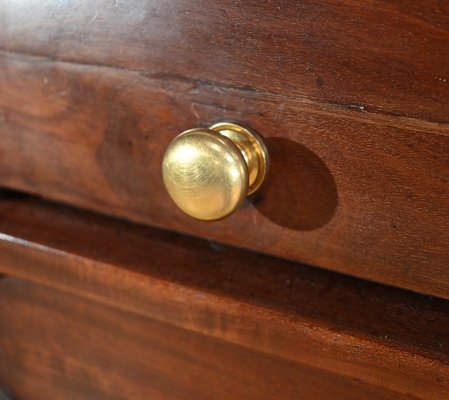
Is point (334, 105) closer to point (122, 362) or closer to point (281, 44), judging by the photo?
point (281, 44)

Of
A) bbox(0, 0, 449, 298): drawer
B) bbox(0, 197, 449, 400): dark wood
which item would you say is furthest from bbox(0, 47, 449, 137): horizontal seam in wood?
bbox(0, 197, 449, 400): dark wood

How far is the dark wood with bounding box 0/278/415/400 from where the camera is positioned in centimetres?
44

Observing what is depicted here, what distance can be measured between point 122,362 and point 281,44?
0.28m

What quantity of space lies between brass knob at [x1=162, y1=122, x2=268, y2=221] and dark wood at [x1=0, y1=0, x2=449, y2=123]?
5 cm

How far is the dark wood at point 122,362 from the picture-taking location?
437 millimetres

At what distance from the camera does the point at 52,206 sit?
Result: 0.52 m

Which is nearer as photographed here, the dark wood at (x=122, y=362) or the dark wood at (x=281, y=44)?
the dark wood at (x=281, y=44)

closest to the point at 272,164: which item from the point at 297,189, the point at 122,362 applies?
the point at 297,189

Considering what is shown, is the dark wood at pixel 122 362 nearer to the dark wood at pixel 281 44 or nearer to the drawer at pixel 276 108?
the drawer at pixel 276 108

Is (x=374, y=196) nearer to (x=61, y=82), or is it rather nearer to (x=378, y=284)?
(x=378, y=284)

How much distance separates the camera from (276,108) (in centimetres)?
37

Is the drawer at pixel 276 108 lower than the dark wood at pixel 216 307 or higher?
higher

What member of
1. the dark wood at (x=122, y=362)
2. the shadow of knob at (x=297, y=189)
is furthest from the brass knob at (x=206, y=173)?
the dark wood at (x=122, y=362)

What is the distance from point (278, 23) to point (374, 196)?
0.36 ft
